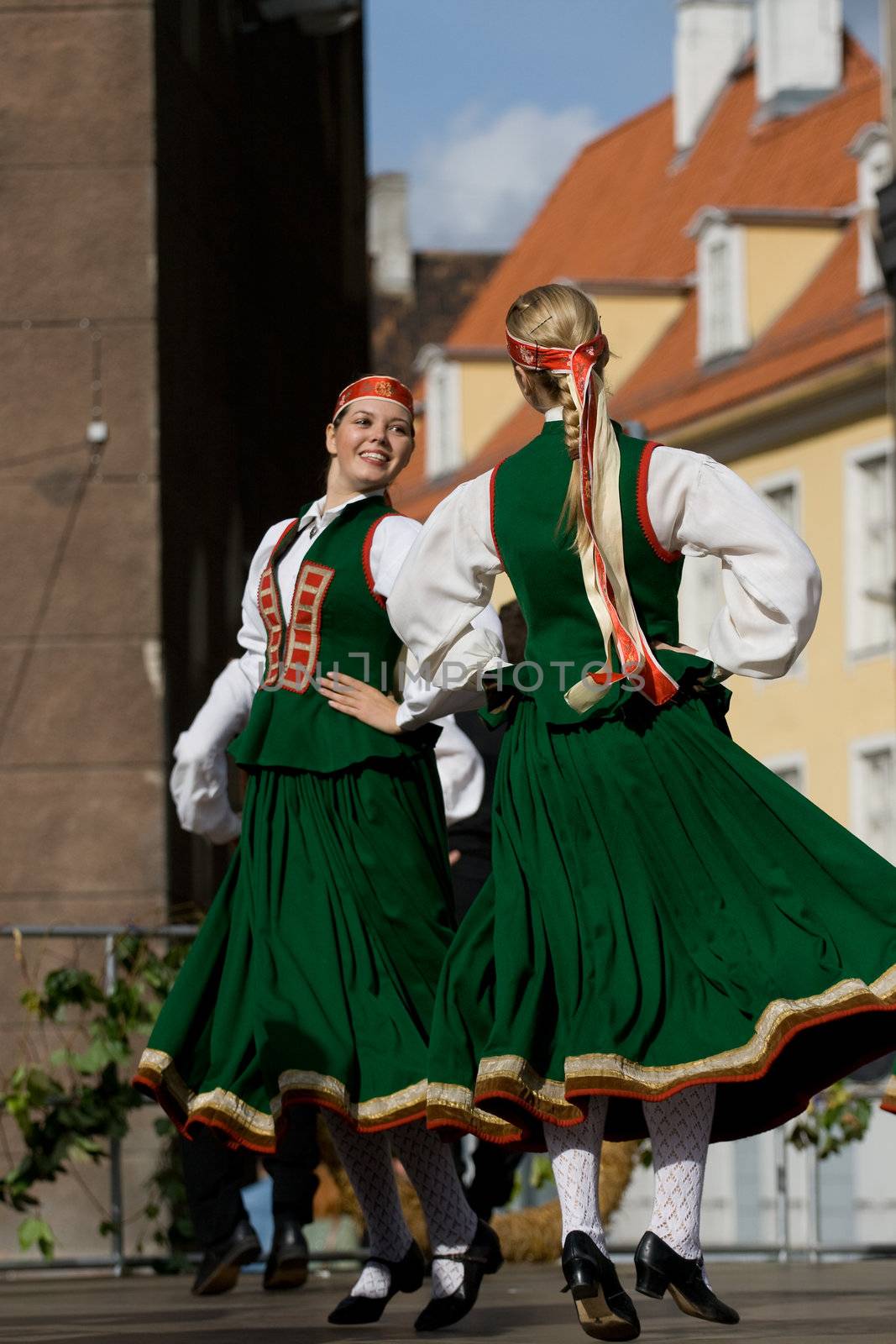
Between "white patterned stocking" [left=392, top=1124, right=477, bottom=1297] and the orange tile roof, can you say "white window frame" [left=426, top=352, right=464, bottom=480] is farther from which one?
"white patterned stocking" [left=392, top=1124, right=477, bottom=1297]

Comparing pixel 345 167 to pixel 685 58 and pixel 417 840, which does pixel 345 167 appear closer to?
pixel 417 840

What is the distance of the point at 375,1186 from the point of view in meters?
6.44

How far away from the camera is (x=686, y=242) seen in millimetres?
39781

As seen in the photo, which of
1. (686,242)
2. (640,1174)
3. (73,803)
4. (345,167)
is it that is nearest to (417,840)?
(73,803)

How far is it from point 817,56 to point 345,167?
25.7 m

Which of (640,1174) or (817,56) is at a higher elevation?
(817,56)

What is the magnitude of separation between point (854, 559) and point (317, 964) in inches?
1093

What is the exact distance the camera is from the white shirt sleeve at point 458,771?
25.3ft

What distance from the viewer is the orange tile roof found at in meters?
37.1

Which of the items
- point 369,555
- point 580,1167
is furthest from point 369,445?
point 580,1167

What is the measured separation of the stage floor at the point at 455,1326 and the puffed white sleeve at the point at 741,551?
4.44 ft

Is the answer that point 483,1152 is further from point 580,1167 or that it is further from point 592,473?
point 592,473

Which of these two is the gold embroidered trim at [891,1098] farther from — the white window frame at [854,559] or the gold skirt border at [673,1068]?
the white window frame at [854,559]

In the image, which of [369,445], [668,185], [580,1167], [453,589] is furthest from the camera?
[668,185]
